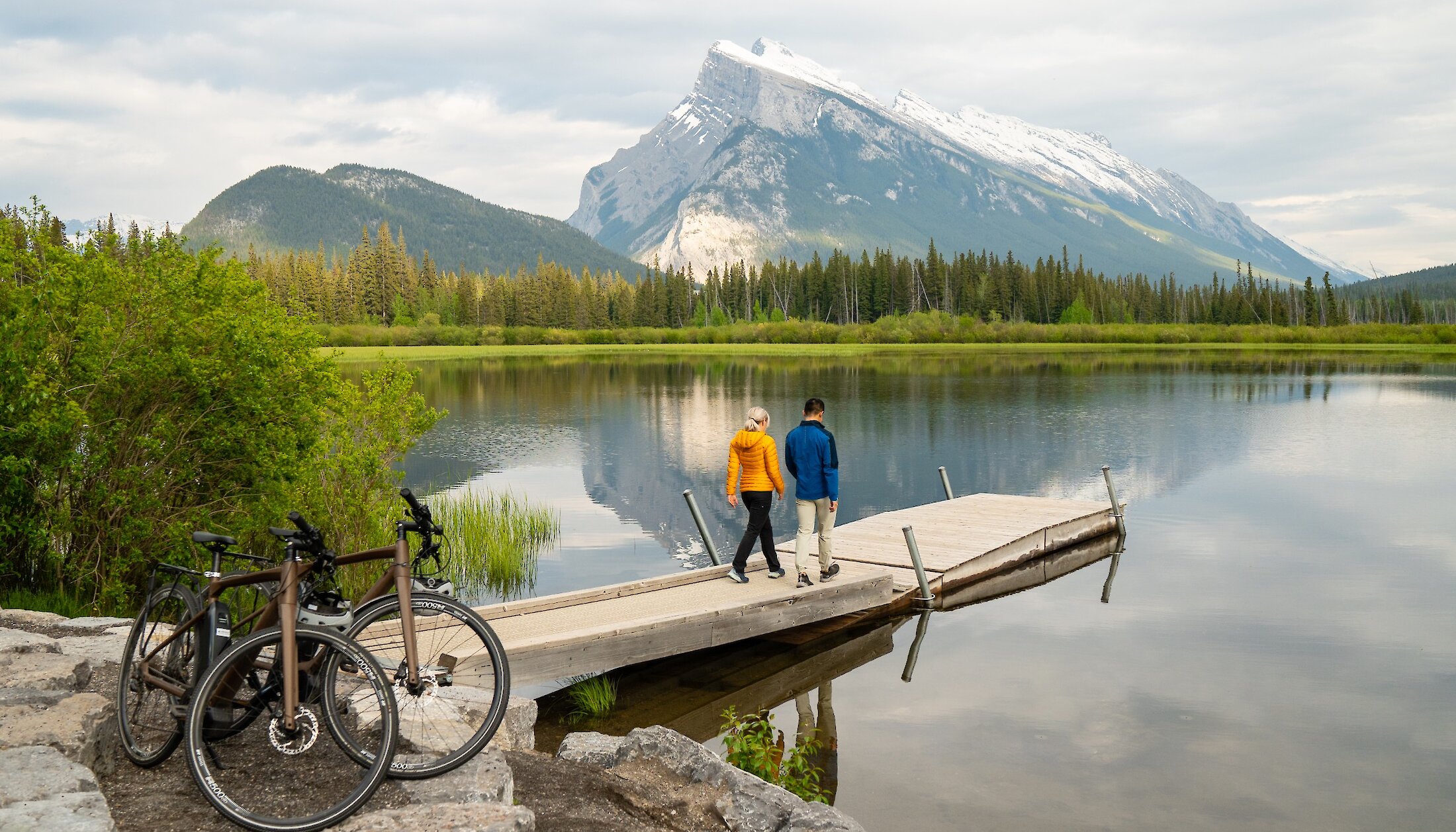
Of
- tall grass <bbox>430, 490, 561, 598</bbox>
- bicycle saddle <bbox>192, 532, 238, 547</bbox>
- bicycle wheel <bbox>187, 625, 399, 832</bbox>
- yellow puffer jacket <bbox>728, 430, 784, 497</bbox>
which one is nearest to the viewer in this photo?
bicycle wheel <bbox>187, 625, 399, 832</bbox>

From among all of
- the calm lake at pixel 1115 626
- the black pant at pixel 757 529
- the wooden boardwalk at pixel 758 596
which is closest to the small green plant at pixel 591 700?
the calm lake at pixel 1115 626

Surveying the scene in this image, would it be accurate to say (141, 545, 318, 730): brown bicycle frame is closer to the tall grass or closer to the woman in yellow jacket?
the woman in yellow jacket

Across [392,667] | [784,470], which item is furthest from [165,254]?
[784,470]

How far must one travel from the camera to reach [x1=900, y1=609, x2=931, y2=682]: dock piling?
13.2 m

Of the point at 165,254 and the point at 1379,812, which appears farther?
the point at 165,254

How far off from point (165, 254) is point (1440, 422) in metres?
46.3

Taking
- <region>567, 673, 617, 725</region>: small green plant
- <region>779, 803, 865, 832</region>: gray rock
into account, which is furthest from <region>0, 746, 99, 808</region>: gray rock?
<region>567, 673, 617, 725</region>: small green plant

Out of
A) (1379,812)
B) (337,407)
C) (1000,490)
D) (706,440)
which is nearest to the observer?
(1379,812)

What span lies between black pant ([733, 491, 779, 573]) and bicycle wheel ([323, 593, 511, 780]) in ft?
22.2

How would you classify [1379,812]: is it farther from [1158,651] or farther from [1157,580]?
[1157,580]

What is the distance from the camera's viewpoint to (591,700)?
11.4 meters

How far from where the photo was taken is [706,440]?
127 feet

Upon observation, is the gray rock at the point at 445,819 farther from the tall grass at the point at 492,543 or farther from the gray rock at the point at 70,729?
the tall grass at the point at 492,543

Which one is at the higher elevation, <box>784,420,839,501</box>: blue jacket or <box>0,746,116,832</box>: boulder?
<box>784,420,839,501</box>: blue jacket
